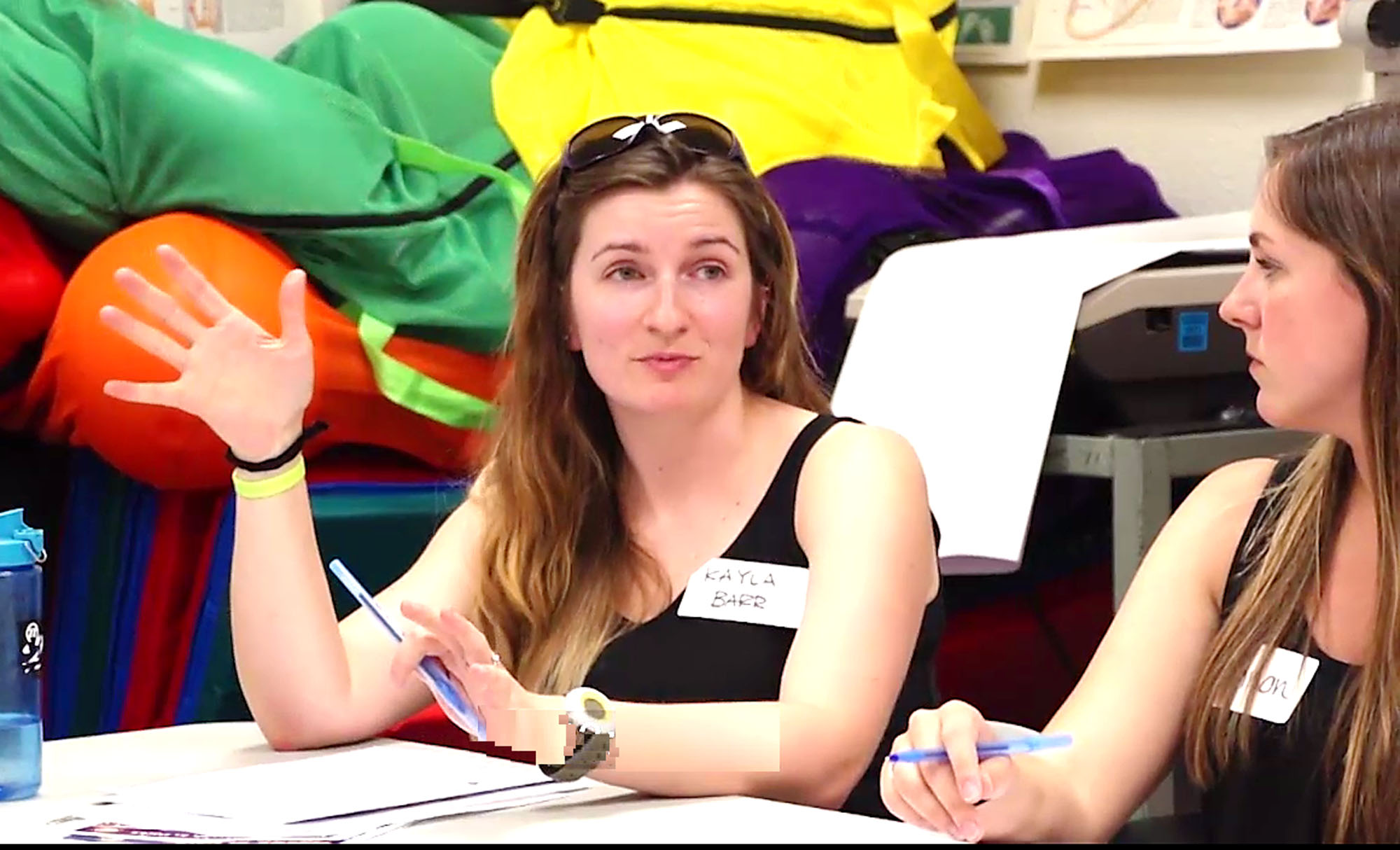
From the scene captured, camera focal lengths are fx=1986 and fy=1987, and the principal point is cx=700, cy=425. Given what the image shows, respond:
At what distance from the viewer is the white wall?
287 centimetres

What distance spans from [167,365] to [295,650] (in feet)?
1.97

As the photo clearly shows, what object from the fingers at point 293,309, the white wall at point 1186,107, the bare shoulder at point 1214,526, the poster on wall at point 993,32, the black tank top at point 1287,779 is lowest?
the black tank top at point 1287,779

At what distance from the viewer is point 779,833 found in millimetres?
1172

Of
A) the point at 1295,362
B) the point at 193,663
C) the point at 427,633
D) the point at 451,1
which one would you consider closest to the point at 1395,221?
the point at 1295,362

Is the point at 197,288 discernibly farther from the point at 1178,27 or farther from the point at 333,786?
the point at 1178,27

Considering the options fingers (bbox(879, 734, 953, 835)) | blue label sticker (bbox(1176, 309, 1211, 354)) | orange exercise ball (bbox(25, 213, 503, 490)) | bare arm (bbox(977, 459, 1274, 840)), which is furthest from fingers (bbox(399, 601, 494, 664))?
blue label sticker (bbox(1176, 309, 1211, 354))

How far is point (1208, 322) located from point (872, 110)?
0.69 m

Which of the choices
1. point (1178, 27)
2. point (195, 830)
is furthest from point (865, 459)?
point (1178, 27)

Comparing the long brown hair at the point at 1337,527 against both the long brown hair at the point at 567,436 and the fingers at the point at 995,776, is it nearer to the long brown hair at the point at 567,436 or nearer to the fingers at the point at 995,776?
the fingers at the point at 995,776

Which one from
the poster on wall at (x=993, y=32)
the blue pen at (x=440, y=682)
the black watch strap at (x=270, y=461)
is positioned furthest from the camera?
the poster on wall at (x=993, y=32)

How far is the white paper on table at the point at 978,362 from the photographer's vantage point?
7.48 ft

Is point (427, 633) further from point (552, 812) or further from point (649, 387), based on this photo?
point (649, 387)

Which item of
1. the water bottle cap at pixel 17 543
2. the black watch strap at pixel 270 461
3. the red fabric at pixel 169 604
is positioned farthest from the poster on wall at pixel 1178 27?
the water bottle cap at pixel 17 543

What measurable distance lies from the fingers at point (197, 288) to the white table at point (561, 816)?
1.18 feet
